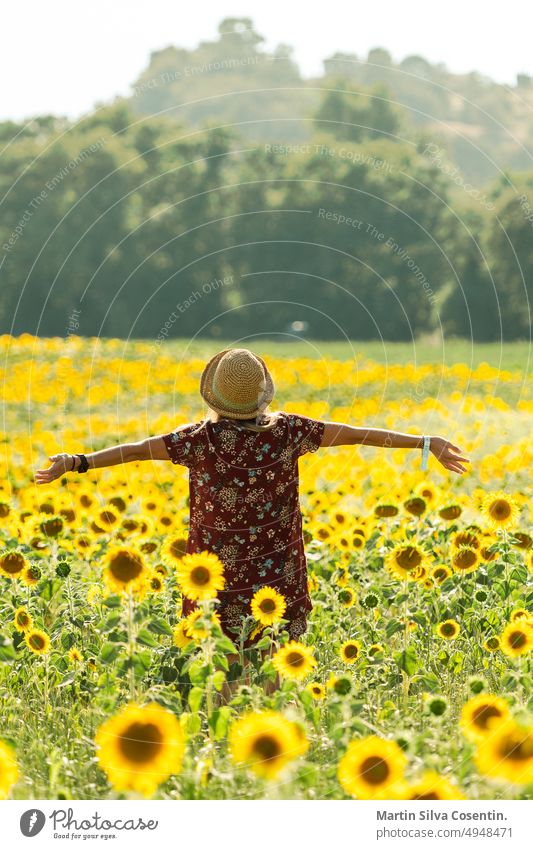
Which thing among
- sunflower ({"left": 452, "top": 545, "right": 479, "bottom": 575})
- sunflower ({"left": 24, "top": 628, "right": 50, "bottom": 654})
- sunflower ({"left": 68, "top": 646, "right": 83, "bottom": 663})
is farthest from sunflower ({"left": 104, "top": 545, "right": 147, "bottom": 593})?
sunflower ({"left": 452, "top": 545, "right": 479, "bottom": 575})

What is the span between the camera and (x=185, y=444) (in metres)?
4.23

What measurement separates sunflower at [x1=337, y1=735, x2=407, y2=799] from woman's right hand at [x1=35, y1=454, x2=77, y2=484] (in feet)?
4.87

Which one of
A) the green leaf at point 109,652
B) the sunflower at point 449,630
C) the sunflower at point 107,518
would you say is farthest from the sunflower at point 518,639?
the sunflower at point 107,518

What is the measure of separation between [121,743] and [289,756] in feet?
1.41

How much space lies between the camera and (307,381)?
1368 centimetres

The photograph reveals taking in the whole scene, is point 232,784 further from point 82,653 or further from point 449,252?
point 449,252

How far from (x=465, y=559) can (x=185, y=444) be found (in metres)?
1.26

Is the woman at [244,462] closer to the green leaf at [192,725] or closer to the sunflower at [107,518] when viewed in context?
the sunflower at [107,518]

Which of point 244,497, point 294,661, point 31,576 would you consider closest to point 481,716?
point 294,661

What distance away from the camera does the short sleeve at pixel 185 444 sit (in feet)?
13.8

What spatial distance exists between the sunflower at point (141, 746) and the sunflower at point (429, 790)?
0.59 meters

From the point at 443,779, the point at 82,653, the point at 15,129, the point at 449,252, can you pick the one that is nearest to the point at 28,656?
the point at 82,653

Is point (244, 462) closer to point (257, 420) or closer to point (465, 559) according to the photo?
point (257, 420)
